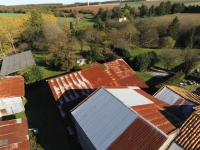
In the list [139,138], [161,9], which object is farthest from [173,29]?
[139,138]

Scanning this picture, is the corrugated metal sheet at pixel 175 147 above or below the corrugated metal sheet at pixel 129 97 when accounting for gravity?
below

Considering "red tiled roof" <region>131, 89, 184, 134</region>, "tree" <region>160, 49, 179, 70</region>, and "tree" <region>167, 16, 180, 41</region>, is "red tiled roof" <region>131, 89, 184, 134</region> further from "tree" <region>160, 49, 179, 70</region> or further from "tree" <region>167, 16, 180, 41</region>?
"tree" <region>167, 16, 180, 41</region>

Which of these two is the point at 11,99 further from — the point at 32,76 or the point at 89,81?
the point at 89,81

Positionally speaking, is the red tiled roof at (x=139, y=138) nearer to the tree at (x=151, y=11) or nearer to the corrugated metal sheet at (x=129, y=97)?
the corrugated metal sheet at (x=129, y=97)

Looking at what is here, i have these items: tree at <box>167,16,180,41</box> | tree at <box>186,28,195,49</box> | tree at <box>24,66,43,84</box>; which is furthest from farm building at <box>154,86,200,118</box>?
tree at <box>167,16,180,41</box>

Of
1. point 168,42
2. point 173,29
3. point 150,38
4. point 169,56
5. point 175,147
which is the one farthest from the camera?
point 173,29

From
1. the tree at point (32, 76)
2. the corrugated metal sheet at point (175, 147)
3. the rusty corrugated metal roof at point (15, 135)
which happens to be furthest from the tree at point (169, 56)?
the rusty corrugated metal roof at point (15, 135)
